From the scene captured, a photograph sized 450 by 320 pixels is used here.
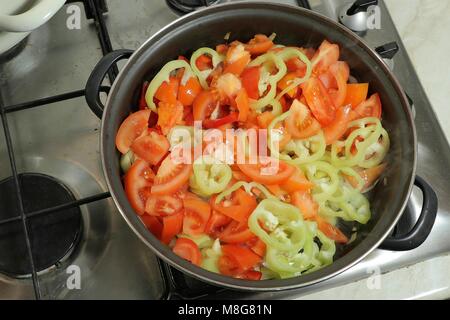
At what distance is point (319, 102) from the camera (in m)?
0.96

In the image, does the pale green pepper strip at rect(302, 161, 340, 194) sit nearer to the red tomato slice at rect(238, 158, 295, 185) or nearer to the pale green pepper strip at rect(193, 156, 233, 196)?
the red tomato slice at rect(238, 158, 295, 185)

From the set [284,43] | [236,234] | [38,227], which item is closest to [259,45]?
[284,43]

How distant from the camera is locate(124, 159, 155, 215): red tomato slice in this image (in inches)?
35.4

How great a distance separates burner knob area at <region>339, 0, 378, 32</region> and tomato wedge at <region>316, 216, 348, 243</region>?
433 mm

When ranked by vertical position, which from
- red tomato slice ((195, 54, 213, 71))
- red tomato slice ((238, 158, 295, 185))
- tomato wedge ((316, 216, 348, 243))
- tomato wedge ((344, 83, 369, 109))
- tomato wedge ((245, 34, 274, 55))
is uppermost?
tomato wedge ((245, 34, 274, 55))

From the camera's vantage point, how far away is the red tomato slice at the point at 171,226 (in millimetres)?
888

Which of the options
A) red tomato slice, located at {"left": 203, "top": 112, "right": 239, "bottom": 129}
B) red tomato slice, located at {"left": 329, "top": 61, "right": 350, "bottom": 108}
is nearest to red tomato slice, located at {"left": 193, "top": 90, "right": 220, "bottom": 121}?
red tomato slice, located at {"left": 203, "top": 112, "right": 239, "bottom": 129}

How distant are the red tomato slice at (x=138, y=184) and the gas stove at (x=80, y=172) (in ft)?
0.19

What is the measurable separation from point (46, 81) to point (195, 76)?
314mm

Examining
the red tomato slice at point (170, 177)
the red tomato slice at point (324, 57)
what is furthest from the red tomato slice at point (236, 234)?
the red tomato slice at point (324, 57)

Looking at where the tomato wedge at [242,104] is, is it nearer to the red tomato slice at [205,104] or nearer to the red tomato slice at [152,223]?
the red tomato slice at [205,104]

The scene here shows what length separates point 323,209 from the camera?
93 cm
